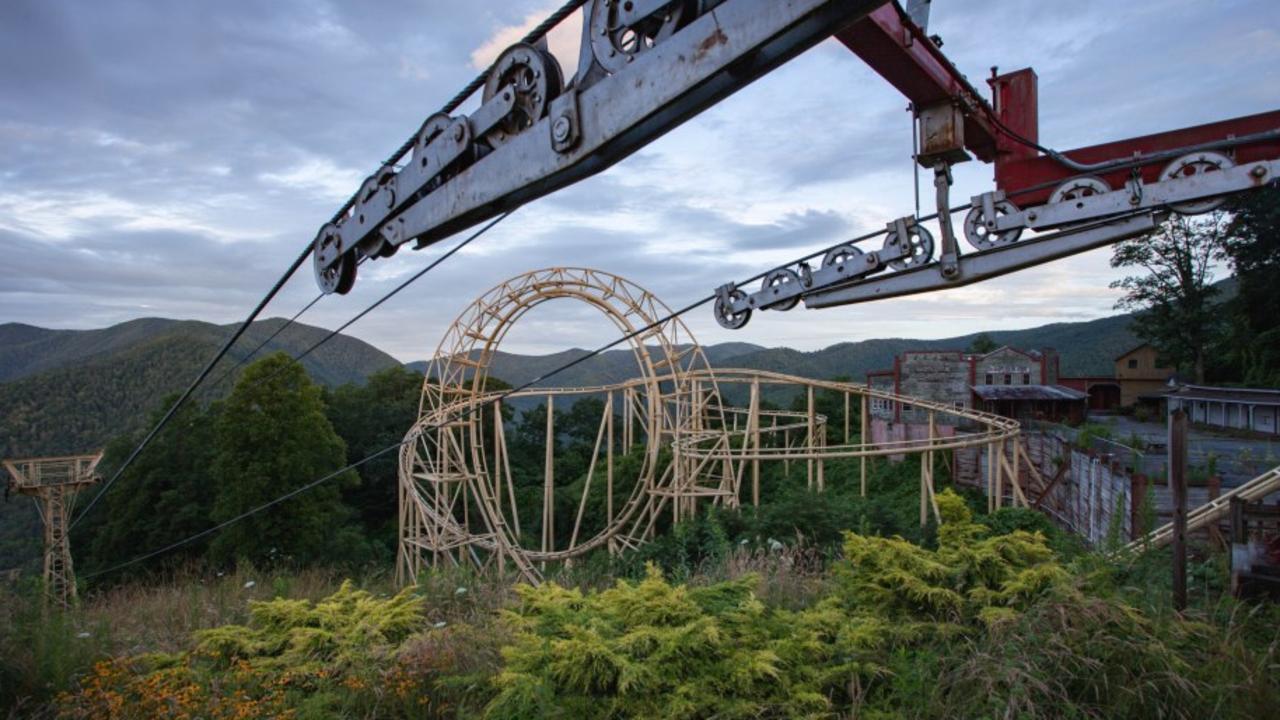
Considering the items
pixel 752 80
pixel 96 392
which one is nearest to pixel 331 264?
pixel 752 80

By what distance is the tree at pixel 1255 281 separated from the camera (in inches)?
711

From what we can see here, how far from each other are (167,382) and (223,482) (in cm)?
2020

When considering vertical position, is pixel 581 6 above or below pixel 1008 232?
above

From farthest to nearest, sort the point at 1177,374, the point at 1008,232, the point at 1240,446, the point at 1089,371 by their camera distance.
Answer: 1. the point at 1089,371
2. the point at 1177,374
3. the point at 1240,446
4. the point at 1008,232

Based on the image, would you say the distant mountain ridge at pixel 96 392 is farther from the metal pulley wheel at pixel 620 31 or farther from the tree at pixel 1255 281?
the tree at pixel 1255 281

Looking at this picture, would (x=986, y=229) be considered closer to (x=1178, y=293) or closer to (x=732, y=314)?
(x=732, y=314)

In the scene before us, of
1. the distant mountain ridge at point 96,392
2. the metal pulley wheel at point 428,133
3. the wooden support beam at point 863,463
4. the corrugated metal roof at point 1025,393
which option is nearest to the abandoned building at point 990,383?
the corrugated metal roof at point 1025,393

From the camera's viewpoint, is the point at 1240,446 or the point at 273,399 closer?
the point at 1240,446

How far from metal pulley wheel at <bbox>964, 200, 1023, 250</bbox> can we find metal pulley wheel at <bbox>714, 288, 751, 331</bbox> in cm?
195

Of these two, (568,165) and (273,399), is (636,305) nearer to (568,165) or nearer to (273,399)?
(568,165)

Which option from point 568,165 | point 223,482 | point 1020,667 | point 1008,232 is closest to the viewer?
point 568,165

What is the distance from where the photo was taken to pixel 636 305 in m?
12.2

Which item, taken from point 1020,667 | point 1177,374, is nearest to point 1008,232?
point 1020,667

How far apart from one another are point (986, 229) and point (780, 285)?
4.99 feet
